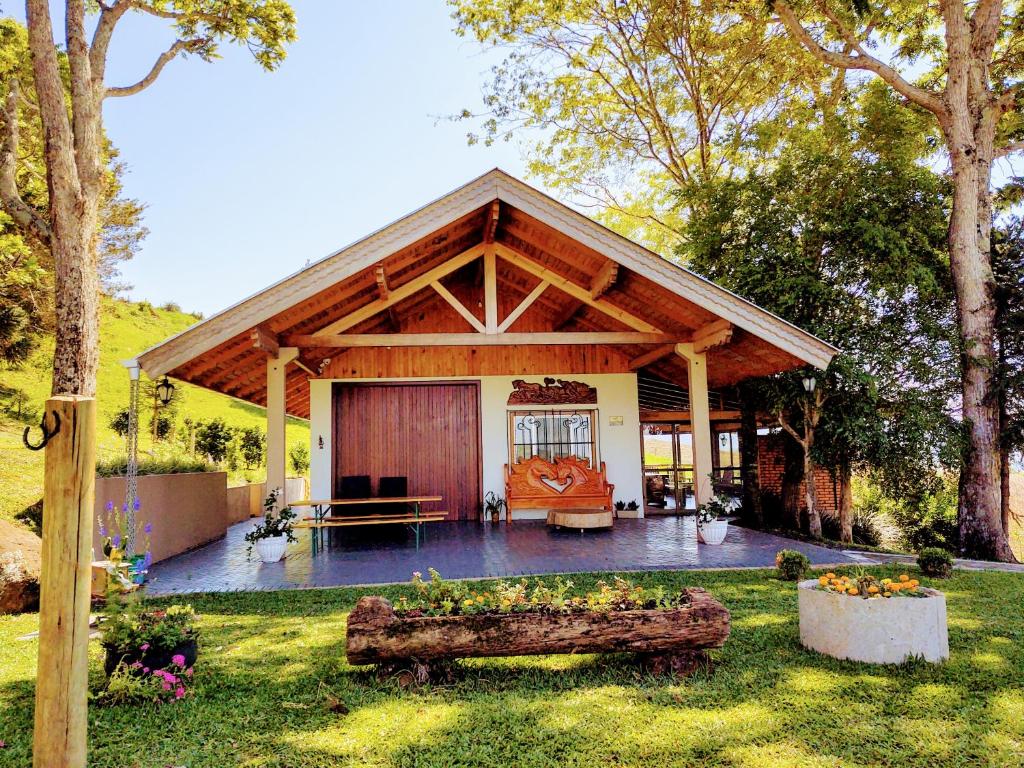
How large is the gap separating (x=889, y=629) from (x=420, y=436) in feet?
25.4

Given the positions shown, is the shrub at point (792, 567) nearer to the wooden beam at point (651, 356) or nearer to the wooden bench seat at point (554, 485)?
the wooden beam at point (651, 356)

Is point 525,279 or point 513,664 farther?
point 525,279

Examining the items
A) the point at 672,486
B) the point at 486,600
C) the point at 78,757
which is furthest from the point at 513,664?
the point at 672,486

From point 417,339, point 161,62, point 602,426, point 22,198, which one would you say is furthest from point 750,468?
point 22,198

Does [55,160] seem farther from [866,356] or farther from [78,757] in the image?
[866,356]

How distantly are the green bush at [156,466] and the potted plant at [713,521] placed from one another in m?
6.62

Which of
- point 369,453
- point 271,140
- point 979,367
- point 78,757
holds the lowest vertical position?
point 78,757

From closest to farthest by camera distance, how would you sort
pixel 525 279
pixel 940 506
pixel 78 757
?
pixel 78 757, pixel 525 279, pixel 940 506

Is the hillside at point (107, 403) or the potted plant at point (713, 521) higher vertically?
the hillside at point (107, 403)

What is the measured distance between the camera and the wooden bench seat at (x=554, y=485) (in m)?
9.98

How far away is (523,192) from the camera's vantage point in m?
6.86

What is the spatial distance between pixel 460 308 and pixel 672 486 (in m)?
7.62

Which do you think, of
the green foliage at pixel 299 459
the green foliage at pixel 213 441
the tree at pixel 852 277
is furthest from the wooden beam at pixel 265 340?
the green foliage at pixel 299 459

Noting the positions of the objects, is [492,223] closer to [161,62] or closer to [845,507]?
[845,507]
